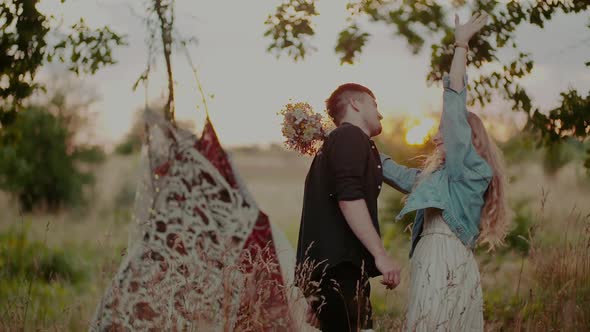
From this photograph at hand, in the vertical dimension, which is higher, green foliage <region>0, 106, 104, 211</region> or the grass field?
green foliage <region>0, 106, 104, 211</region>

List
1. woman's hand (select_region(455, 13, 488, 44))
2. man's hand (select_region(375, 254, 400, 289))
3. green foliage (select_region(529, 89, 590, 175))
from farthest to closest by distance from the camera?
1. green foliage (select_region(529, 89, 590, 175))
2. woman's hand (select_region(455, 13, 488, 44))
3. man's hand (select_region(375, 254, 400, 289))

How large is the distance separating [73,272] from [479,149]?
8.47 meters

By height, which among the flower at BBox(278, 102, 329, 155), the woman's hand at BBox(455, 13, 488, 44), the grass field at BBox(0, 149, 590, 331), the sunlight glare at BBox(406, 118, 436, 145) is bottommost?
the grass field at BBox(0, 149, 590, 331)

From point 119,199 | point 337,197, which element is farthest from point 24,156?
point 337,197

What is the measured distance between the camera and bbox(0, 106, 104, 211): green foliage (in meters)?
16.7

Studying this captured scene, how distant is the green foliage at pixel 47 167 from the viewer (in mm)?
16688

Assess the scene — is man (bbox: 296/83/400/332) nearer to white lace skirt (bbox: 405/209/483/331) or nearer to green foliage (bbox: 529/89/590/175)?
white lace skirt (bbox: 405/209/483/331)

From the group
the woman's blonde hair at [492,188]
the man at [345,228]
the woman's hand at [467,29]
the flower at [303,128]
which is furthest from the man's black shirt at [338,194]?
the woman's hand at [467,29]

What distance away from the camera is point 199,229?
5184mm

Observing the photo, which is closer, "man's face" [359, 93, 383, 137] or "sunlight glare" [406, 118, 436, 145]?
"man's face" [359, 93, 383, 137]

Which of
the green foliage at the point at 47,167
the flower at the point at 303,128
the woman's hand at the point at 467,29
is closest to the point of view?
the woman's hand at the point at 467,29

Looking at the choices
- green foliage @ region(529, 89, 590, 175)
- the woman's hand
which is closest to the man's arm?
the woman's hand

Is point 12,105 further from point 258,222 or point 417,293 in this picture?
point 417,293

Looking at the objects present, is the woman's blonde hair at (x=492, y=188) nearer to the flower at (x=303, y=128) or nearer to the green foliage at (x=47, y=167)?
the flower at (x=303, y=128)
